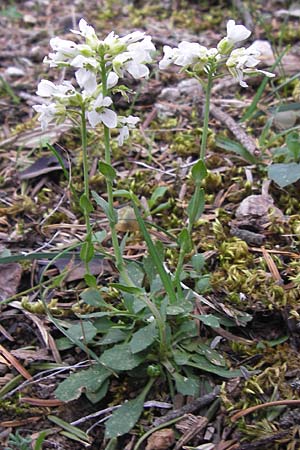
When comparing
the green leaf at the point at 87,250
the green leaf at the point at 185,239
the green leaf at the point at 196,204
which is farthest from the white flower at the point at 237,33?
the green leaf at the point at 87,250

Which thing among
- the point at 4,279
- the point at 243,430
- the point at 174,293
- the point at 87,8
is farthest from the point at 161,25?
the point at 243,430

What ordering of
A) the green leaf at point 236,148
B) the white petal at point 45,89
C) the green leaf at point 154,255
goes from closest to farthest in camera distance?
the white petal at point 45,89
the green leaf at point 154,255
the green leaf at point 236,148

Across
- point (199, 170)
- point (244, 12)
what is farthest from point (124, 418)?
point (244, 12)

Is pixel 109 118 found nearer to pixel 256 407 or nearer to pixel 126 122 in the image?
pixel 126 122

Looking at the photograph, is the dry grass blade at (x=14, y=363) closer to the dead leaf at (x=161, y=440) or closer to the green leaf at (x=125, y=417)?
the green leaf at (x=125, y=417)

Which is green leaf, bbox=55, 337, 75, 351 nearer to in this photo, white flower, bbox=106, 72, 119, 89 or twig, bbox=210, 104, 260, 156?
white flower, bbox=106, 72, 119, 89

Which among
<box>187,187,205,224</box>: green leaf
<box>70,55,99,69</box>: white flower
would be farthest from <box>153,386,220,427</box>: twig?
<box>70,55,99,69</box>: white flower

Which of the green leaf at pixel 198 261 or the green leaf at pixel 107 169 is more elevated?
the green leaf at pixel 107 169
